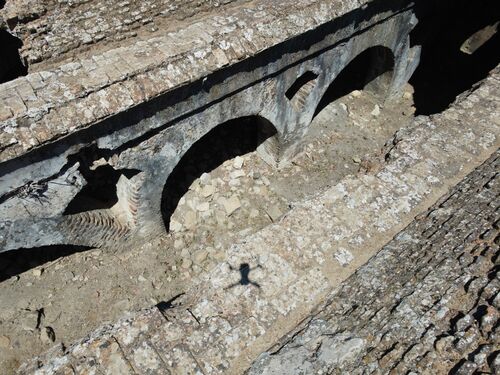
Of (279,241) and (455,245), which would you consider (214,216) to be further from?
(455,245)

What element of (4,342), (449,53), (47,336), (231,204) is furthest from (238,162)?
(449,53)

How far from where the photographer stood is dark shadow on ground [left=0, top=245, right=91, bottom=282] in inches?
266

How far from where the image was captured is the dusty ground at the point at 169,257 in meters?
6.32

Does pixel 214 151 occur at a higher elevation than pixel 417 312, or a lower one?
higher

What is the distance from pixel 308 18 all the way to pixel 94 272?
4798 millimetres

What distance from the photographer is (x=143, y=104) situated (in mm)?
5000

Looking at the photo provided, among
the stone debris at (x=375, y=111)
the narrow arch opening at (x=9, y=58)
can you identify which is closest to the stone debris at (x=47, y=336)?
the narrow arch opening at (x=9, y=58)

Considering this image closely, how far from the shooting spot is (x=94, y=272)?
6.82 metres

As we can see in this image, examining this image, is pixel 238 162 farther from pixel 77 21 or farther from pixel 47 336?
pixel 47 336

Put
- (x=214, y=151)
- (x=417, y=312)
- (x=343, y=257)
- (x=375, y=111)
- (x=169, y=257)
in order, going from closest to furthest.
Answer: (x=417, y=312), (x=343, y=257), (x=169, y=257), (x=214, y=151), (x=375, y=111)

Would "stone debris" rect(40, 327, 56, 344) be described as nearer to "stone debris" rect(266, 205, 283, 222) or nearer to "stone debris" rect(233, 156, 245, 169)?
"stone debris" rect(266, 205, 283, 222)

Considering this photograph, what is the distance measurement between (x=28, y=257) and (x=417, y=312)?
576 centimetres

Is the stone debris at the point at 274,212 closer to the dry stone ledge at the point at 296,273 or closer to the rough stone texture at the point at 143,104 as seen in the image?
the rough stone texture at the point at 143,104

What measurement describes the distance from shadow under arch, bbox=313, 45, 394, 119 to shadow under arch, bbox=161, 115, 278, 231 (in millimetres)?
1529
